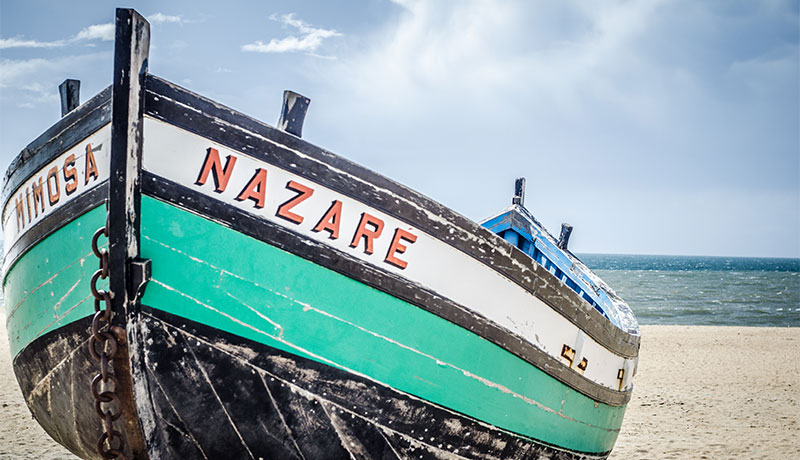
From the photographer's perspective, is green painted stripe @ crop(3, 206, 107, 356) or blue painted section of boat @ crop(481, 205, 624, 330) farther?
blue painted section of boat @ crop(481, 205, 624, 330)

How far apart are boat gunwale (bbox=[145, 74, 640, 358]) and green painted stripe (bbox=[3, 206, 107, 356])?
0.59m

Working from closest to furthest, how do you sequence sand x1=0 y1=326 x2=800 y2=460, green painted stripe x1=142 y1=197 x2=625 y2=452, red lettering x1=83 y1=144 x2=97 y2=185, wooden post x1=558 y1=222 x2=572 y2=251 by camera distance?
green painted stripe x1=142 y1=197 x2=625 y2=452 → red lettering x1=83 y1=144 x2=97 y2=185 → sand x1=0 y1=326 x2=800 y2=460 → wooden post x1=558 y1=222 x2=572 y2=251

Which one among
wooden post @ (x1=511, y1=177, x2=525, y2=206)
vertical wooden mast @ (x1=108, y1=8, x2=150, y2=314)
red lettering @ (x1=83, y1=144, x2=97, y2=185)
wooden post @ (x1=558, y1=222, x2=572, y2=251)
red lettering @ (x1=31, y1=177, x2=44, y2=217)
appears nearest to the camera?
vertical wooden mast @ (x1=108, y1=8, x2=150, y2=314)

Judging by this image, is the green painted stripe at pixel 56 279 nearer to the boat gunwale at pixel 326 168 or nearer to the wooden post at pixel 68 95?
the boat gunwale at pixel 326 168

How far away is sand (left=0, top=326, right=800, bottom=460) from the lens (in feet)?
17.9

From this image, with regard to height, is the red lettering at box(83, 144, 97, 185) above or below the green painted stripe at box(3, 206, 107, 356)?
above

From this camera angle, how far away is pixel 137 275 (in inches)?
83.3

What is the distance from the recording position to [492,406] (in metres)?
2.57

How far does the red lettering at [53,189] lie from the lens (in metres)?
2.48

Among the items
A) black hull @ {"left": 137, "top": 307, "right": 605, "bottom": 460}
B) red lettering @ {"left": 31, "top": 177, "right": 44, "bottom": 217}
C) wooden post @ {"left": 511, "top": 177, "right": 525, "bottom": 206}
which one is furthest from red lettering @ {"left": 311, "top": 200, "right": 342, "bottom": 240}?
wooden post @ {"left": 511, "top": 177, "right": 525, "bottom": 206}

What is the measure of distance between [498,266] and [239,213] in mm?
1246

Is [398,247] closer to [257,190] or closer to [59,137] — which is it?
[257,190]

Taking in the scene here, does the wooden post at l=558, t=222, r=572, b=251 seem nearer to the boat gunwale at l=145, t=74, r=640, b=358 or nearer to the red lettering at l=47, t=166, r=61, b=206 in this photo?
the boat gunwale at l=145, t=74, r=640, b=358

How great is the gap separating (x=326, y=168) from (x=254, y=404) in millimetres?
1098
